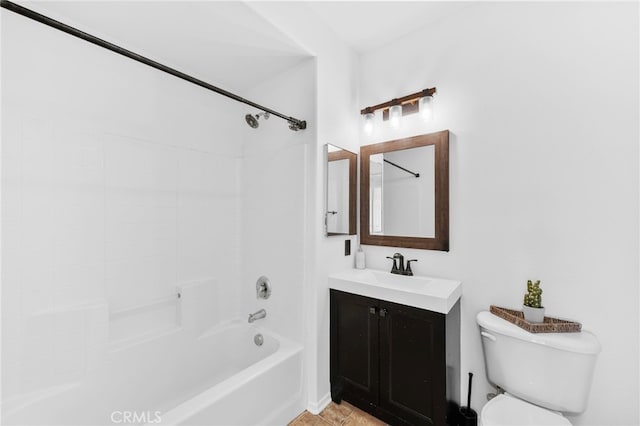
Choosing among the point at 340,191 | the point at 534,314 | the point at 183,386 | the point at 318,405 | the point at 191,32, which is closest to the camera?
the point at 534,314

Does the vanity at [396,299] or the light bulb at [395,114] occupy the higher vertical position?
the light bulb at [395,114]

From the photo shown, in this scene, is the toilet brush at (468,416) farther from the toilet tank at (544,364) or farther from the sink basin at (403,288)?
the sink basin at (403,288)

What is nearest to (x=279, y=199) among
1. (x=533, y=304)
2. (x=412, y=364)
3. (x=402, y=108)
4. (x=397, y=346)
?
(x=402, y=108)

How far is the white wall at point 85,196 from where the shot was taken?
1401 mm

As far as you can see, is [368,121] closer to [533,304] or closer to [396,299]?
[396,299]

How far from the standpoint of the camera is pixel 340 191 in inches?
80.5

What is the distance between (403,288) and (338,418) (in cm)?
94

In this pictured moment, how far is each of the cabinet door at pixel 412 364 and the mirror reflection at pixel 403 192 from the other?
2.02ft

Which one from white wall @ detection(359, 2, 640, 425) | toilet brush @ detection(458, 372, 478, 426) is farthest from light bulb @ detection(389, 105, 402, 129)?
toilet brush @ detection(458, 372, 478, 426)

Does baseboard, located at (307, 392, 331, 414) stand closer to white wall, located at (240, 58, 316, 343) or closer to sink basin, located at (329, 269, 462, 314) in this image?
white wall, located at (240, 58, 316, 343)

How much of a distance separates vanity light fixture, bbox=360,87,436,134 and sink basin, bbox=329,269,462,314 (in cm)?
111

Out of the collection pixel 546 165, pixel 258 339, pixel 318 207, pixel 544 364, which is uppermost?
pixel 546 165

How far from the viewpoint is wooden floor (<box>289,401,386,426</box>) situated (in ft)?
5.54

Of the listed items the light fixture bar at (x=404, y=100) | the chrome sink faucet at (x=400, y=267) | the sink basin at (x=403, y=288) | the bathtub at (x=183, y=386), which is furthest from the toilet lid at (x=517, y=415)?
the light fixture bar at (x=404, y=100)
